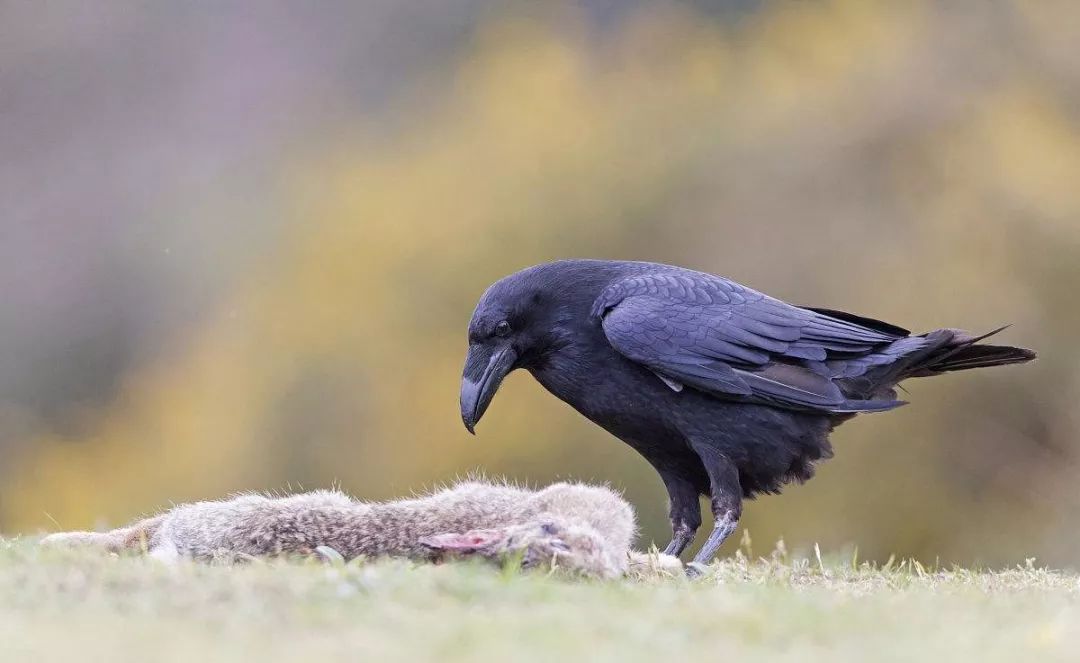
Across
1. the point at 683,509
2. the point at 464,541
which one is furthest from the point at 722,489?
the point at 464,541

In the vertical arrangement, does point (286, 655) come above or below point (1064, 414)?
above

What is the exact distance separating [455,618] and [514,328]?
10.3 ft

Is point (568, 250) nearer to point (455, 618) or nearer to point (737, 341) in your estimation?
point (737, 341)

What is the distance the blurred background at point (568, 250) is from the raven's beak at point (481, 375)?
5.39 m

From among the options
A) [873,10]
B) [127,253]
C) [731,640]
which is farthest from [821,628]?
[127,253]

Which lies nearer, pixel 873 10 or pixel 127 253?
pixel 873 10

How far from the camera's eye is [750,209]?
15.0 metres

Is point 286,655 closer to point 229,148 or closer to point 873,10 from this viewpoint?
point 873,10

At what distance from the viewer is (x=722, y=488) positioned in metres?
6.75

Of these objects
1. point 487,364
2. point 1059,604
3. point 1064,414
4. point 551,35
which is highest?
point 551,35

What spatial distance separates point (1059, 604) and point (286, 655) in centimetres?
307

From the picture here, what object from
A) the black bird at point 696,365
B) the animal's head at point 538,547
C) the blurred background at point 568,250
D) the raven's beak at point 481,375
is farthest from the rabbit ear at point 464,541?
the blurred background at point 568,250

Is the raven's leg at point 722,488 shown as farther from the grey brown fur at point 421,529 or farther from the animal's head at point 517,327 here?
the animal's head at point 517,327

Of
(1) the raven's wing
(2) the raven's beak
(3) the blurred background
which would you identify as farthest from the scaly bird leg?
(3) the blurred background
